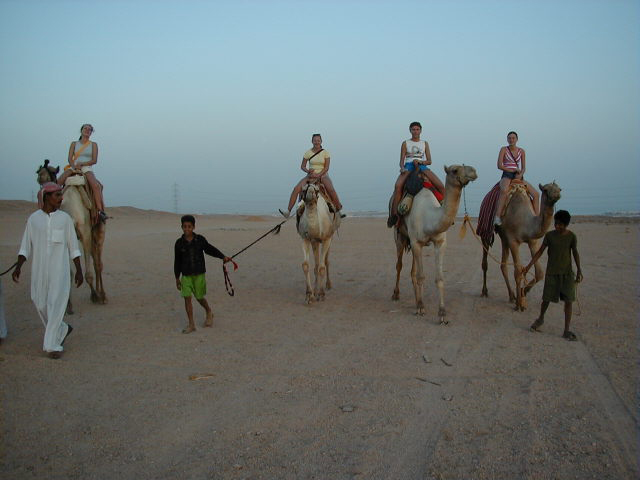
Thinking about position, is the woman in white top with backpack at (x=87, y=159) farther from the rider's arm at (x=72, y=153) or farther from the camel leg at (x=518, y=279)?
the camel leg at (x=518, y=279)

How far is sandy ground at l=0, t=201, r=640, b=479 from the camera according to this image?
13.4 ft

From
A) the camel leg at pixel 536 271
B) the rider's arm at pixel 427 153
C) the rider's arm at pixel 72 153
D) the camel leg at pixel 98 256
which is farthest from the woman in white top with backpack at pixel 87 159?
the camel leg at pixel 536 271

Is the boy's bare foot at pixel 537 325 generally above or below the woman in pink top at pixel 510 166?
below

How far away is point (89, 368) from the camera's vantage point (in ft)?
20.5

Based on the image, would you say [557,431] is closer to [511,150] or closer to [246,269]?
[511,150]

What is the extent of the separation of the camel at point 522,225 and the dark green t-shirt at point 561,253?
2.88ft

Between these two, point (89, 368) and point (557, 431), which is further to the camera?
point (89, 368)

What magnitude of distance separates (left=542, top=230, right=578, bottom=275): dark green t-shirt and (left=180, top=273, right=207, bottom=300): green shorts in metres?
4.97

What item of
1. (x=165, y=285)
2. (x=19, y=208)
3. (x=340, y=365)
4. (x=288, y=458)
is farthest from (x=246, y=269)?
(x=19, y=208)

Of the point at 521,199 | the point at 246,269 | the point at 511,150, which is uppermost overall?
the point at 511,150

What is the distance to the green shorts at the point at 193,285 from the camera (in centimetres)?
777

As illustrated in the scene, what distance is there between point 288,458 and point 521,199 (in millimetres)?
6992

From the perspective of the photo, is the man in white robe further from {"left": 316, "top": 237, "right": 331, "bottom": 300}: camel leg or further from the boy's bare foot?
the boy's bare foot

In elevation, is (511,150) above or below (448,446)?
above
